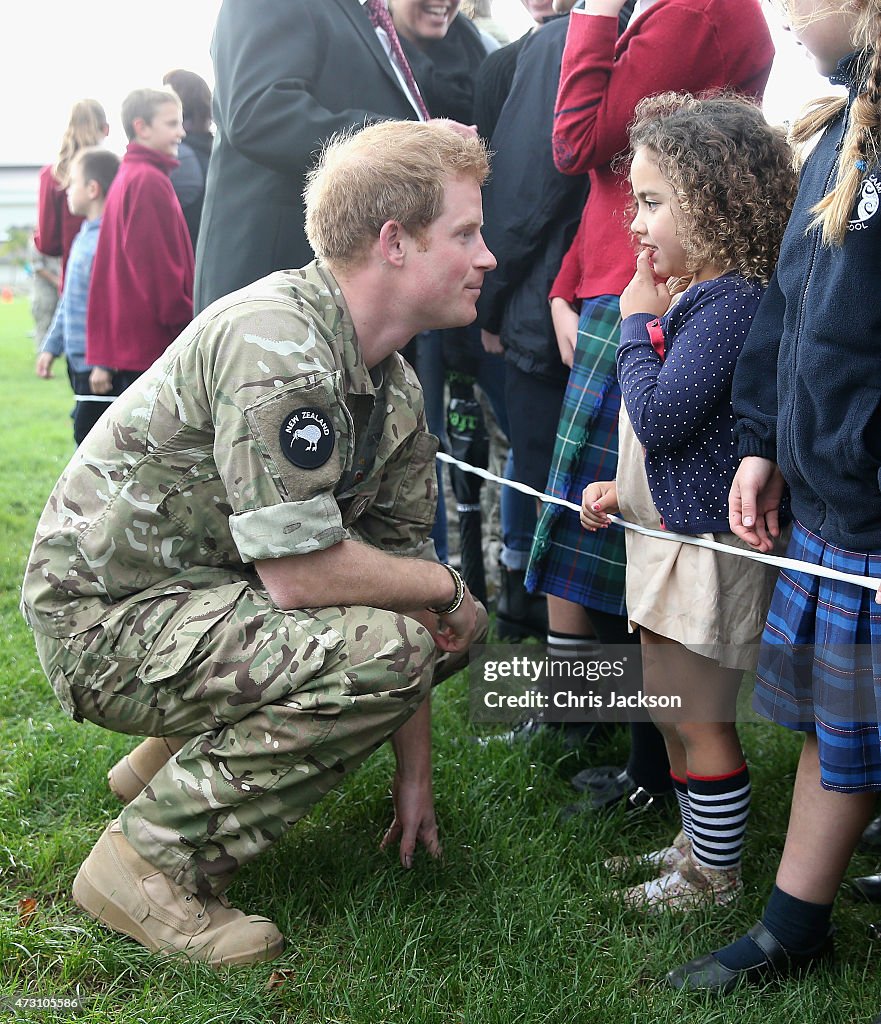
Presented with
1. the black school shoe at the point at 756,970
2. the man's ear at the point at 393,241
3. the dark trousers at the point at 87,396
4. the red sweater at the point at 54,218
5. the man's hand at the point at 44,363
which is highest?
the man's ear at the point at 393,241

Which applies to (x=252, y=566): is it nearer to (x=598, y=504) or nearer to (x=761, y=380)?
(x=598, y=504)

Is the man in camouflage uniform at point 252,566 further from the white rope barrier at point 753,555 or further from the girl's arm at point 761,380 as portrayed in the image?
the girl's arm at point 761,380

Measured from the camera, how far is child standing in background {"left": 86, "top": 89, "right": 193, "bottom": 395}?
4672mm

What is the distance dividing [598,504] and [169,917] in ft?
4.06

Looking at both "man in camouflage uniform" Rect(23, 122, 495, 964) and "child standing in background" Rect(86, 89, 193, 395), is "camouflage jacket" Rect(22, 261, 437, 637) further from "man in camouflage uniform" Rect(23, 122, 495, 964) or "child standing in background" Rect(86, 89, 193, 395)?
"child standing in background" Rect(86, 89, 193, 395)

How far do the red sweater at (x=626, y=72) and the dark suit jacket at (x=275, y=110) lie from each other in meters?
0.66

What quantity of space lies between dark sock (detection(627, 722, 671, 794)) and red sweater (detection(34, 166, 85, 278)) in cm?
475

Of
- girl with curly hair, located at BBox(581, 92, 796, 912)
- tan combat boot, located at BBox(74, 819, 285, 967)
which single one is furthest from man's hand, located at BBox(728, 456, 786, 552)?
tan combat boot, located at BBox(74, 819, 285, 967)

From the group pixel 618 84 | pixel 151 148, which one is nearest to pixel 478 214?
pixel 618 84

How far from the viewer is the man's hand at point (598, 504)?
2414mm

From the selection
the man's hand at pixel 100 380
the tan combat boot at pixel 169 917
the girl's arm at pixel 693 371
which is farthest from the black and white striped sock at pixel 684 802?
the man's hand at pixel 100 380

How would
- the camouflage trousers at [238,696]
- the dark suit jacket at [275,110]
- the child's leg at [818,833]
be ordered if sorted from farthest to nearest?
the dark suit jacket at [275,110]
the camouflage trousers at [238,696]
the child's leg at [818,833]

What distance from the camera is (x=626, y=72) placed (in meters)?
2.48

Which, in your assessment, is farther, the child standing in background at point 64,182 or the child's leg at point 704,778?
the child standing in background at point 64,182
